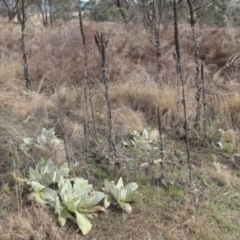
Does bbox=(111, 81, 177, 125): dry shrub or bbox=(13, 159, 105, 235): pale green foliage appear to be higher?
bbox=(111, 81, 177, 125): dry shrub

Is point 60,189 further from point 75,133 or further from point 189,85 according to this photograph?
point 189,85

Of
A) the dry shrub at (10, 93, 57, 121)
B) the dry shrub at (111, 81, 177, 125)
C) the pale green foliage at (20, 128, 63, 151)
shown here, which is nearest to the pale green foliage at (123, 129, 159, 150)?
the dry shrub at (111, 81, 177, 125)

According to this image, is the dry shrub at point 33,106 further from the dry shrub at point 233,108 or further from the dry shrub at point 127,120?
the dry shrub at point 233,108

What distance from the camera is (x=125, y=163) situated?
2615 mm

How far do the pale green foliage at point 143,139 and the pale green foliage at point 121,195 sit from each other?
0.64 meters

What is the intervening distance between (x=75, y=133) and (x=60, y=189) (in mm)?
879

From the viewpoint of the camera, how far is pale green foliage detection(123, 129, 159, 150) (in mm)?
2872

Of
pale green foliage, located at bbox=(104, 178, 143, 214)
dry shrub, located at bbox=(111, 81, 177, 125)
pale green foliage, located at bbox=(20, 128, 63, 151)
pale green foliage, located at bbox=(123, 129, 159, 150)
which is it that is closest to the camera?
pale green foliage, located at bbox=(104, 178, 143, 214)

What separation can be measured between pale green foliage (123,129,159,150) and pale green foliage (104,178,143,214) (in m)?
0.64

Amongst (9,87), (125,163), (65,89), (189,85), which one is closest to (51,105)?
(65,89)

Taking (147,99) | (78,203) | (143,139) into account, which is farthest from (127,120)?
(78,203)

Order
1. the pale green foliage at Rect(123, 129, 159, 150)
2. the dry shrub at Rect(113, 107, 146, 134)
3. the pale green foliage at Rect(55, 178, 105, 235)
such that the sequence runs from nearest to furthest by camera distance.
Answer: the pale green foliage at Rect(55, 178, 105, 235) < the pale green foliage at Rect(123, 129, 159, 150) < the dry shrub at Rect(113, 107, 146, 134)

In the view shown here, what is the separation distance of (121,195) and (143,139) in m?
0.84

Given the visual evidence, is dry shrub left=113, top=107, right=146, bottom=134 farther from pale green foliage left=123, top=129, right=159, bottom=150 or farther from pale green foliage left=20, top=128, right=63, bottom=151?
pale green foliage left=20, top=128, right=63, bottom=151
